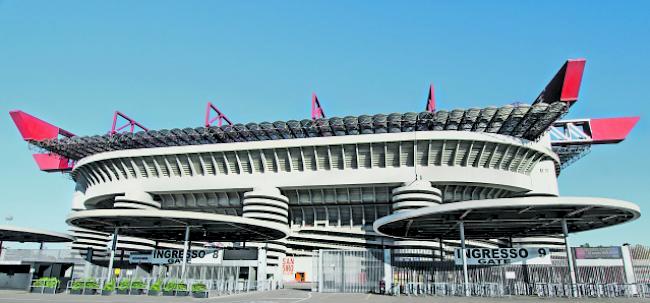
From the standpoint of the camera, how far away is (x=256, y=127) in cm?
5659

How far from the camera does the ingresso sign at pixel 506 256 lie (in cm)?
2641

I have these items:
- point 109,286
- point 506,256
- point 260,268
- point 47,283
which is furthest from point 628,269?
point 47,283

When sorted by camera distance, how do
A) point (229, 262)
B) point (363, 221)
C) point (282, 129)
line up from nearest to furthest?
point (229, 262)
point (282, 129)
point (363, 221)

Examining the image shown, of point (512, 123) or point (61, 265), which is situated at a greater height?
point (512, 123)

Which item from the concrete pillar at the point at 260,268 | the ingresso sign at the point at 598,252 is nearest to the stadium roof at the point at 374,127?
the concrete pillar at the point at 260,268

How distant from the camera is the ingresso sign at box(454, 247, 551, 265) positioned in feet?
86.6

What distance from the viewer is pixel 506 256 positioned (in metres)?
26.9

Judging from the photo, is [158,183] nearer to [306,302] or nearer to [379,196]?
[379,196]

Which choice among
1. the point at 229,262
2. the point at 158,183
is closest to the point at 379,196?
the point at 229,262

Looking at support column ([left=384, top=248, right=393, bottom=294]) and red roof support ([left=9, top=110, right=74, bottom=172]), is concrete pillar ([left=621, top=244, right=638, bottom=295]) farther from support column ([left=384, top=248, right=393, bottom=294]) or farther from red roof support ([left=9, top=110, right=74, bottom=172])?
red roof support ([left=9, top=110, right=74, bottom=172])

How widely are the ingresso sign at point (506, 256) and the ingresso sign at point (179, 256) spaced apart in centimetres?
1917

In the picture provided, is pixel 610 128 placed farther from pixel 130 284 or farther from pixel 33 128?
pixel 33 128

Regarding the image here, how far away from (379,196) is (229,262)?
28.7m

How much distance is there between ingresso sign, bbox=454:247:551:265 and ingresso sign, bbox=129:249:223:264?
19.2 m
